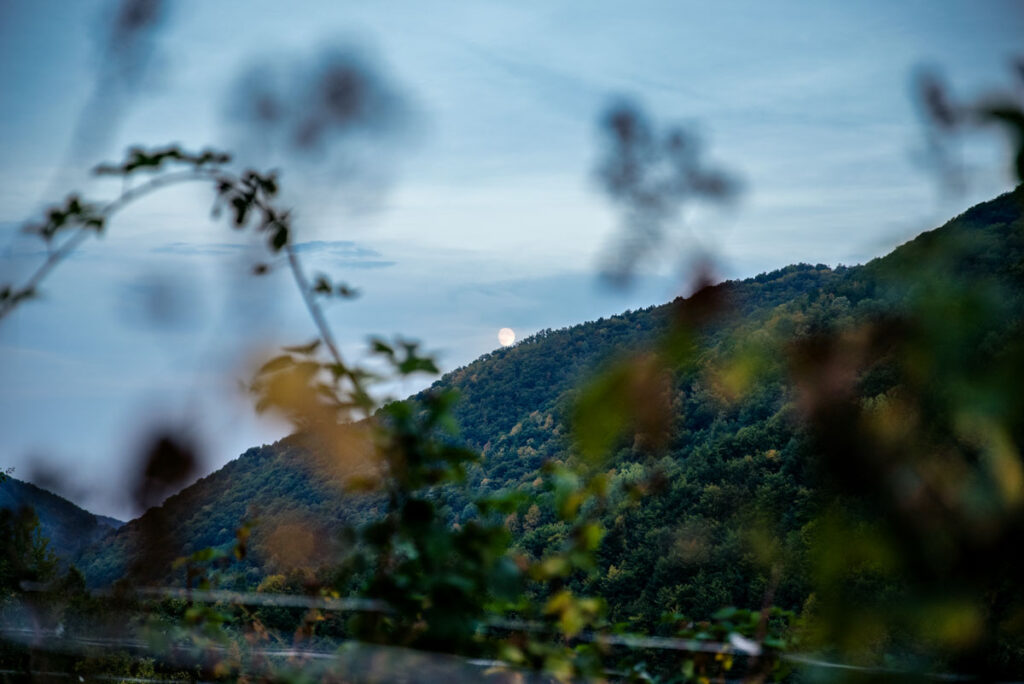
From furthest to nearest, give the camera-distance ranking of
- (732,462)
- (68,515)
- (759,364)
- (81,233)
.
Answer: (68,515), (732,462), (81,233), (759,364)

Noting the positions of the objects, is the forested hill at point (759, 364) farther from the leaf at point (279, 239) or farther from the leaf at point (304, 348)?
the leaf at point (279, 239)

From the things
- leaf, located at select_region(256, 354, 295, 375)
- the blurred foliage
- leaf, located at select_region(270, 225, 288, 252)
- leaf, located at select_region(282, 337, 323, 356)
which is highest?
leaf, located at select_region(270, 225, 288, 252)

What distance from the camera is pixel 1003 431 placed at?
0.48 meters

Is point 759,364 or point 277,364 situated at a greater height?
point 277,364

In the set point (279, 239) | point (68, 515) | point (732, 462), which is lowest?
point (732, 462)

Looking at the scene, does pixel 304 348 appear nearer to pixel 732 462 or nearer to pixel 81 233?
pixel 81 233

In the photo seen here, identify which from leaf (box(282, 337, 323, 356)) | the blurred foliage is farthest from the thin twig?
leaf (box(282, 337, 323, 356))

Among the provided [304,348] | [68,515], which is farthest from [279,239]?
[68,515]

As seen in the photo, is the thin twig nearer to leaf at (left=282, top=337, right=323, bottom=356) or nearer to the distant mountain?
leaf at (left=282, top=337, right=323, bottom=356)

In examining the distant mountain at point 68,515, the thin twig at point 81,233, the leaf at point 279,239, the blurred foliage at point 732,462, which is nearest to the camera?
the blurred foliage at point 732,462

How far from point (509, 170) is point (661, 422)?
3.10 feet

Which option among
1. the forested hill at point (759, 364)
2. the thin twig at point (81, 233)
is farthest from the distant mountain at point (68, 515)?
the thin twig at point (81, 233)

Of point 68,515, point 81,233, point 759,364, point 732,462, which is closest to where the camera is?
point 759,364

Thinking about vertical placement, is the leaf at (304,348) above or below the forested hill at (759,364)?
above
